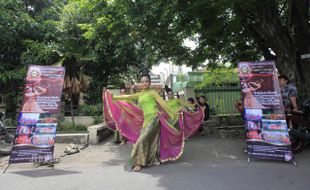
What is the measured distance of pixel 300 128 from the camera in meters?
6.18

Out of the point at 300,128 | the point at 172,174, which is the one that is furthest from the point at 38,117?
the point at 300,128

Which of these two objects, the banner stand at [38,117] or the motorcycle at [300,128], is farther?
the motorcycle at [300,128]

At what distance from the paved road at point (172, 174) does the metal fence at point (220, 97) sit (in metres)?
7.07

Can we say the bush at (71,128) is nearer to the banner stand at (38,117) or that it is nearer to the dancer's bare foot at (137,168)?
the banner stand at (38,117)

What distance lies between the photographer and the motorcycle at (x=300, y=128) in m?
6.06

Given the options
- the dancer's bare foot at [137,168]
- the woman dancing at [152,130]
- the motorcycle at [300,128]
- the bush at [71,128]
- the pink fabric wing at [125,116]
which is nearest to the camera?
the dancer's bare foot at [137,168]

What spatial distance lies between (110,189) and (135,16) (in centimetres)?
460

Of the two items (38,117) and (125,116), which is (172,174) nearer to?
(125,116)

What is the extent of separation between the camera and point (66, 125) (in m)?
10.7

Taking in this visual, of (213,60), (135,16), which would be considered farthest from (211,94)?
(135,16)

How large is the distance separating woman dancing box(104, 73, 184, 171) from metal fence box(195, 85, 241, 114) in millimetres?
7678

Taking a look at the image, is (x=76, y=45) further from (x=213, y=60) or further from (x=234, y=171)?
(x=234, y=171)

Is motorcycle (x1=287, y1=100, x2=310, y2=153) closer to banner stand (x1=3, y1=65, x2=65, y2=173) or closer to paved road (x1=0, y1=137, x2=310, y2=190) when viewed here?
paved road (x1=0, y1=137, x2=310, y2=190)

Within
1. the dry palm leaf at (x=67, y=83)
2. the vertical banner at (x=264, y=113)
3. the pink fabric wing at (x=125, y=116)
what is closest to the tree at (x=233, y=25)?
the vertical banner at (x=264, y=113)
